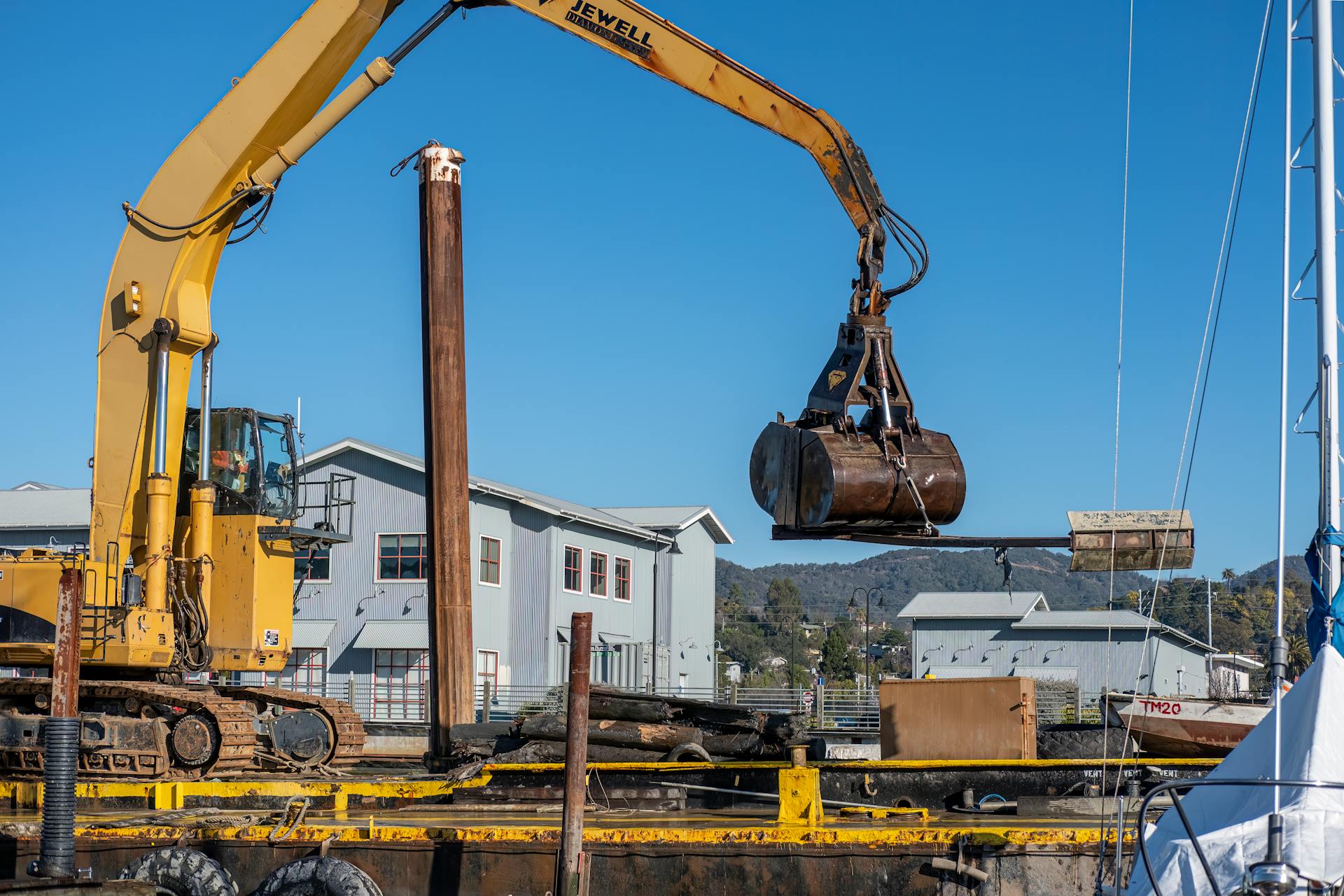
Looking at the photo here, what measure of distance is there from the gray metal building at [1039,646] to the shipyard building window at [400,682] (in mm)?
26028

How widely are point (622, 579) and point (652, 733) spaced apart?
29737 mm

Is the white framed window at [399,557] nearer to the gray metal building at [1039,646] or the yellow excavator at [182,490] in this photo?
the yellow excavator at [182,490]

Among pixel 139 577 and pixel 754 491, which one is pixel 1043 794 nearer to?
pixel 754 491

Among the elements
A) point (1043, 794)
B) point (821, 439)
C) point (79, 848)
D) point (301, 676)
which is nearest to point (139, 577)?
point (79, 848)

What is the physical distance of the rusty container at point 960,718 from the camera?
36.6 feet

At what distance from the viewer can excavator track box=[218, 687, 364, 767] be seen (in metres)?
15.5

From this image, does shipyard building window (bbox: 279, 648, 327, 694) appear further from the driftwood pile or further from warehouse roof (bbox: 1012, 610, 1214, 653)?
warehouse roof (bbox: 1012, 610, 1214, 653)

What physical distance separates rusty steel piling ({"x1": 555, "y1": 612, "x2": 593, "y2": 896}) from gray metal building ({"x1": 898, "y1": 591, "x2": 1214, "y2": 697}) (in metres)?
46.9

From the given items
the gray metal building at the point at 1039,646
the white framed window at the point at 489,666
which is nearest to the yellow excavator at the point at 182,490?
the white framed window at the point at 489,666

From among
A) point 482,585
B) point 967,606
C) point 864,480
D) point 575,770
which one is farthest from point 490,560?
point 967,606

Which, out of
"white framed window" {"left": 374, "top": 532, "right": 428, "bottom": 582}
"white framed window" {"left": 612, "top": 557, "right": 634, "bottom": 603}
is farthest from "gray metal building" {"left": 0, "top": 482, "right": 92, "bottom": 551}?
"white framed window" {"left": 612, "top": 557, "right": 634, "bottom": 603}

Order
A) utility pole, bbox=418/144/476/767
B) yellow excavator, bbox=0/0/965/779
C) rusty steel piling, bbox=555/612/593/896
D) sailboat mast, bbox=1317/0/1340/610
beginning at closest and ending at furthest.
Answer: rusty steel piling, bbox=555/612/593/896
sailboat mast, bbox=1317/0/1340/610
yellow excavator, bbox=0/0/965/779
utility pole, bbox=418/144/476/767

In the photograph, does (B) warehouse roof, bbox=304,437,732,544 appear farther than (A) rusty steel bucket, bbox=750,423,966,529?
Yes

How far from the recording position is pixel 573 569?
39.4 m
